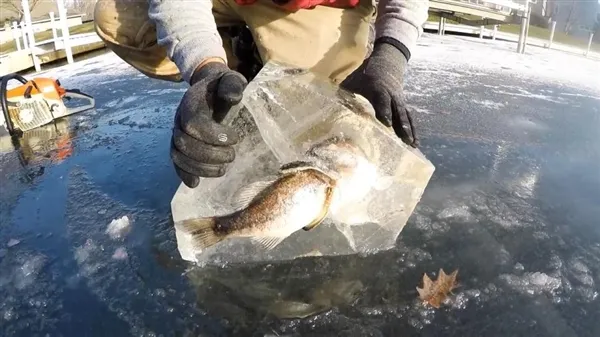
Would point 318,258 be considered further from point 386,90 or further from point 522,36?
point 522,36

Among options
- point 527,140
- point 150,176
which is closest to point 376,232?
point 150,176

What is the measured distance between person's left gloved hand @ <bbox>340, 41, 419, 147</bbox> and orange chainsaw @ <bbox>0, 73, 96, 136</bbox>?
301 cm

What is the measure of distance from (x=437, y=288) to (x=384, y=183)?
400 millimetres

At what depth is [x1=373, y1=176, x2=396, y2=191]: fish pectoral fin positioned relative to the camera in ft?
5.68

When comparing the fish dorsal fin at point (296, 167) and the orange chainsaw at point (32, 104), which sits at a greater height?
the fish dorsal fin at point (296, 167)

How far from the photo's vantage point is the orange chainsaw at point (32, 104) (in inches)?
→ 149

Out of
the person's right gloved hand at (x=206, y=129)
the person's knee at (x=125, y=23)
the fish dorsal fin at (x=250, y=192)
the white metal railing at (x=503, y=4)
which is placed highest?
the person's knee at (x=125, y=23)

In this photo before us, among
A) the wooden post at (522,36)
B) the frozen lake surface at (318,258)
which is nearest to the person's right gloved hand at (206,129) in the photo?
the frozen lake surface at (318,258)

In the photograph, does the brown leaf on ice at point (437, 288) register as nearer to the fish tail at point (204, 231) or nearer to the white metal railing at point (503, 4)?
the fish tail at point (204, 231)

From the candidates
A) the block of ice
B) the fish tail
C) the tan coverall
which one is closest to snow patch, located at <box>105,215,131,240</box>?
the block of ice

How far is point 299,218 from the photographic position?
4.85ft

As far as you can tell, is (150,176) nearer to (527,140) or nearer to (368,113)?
(368,113)

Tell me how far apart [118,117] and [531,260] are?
3.22m

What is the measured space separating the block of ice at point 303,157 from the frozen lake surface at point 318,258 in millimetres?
89
